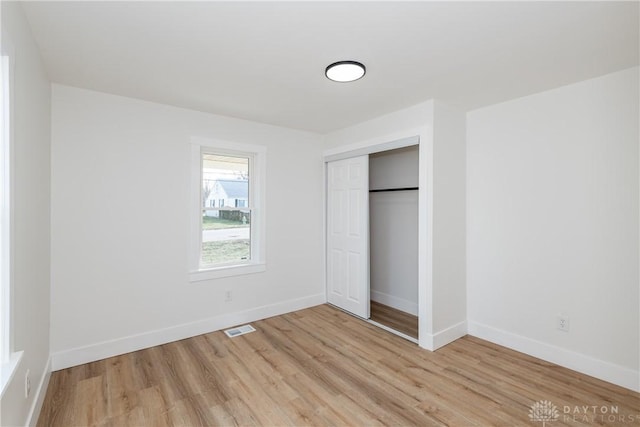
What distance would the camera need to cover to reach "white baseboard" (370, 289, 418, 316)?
13.4 ft

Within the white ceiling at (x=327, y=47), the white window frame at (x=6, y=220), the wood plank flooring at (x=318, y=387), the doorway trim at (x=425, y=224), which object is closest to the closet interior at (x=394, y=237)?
the doorway trim at (x=425, y=224)

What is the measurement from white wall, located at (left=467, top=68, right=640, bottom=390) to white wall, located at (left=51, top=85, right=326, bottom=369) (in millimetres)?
2582

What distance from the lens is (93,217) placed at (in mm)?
2812

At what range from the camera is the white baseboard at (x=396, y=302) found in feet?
13.4

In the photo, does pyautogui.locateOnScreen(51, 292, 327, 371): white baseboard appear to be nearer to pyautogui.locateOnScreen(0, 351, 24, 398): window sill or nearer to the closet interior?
the closet interior

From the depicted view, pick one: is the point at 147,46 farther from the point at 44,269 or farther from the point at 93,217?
the point at 44,269

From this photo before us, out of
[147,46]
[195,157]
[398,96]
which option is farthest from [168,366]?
[398,96]

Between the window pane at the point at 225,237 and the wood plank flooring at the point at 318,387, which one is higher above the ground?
the window pane at the point at 225,237

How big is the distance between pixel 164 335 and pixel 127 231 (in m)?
1.14

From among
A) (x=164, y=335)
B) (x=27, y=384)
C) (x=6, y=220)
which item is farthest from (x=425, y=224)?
(x=27, y=384)

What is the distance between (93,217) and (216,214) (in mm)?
1181

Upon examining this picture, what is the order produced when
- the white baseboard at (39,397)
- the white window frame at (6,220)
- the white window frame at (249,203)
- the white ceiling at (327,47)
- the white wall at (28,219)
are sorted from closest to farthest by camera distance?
the white window frame at (6,220) → the white wall at (28,219) → the white ceiling at (327,47) → the white baseboard at (39,397) → the white window frame at (249,203)

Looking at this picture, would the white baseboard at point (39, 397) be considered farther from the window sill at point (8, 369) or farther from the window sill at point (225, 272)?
the window sill at point (225, 272)

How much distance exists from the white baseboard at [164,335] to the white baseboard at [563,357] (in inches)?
88.4
